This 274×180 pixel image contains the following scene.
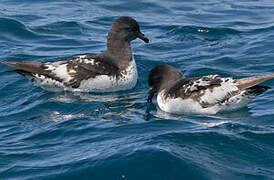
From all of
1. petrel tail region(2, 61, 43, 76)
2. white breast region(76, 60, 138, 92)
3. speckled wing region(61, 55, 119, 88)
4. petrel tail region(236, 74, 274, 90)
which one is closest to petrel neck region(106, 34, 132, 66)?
white breast region(76, 60, 138, 92)

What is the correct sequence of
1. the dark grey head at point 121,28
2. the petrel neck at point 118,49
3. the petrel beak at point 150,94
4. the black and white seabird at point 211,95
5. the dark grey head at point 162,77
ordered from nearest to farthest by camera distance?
the black and white seabird at point 211,95 → the dark grey head at point 162,77 → the petrel beak at point 150,94 → the petrel neck at point 118,49 → the dark grey head at point 121,28

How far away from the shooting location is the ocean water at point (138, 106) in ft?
25.2

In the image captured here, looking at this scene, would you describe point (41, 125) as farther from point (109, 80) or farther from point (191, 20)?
point (191, 20)

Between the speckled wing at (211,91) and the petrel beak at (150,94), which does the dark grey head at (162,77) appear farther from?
the speckled wing at (211,91)

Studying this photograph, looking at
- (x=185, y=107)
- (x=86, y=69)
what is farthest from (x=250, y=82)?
(x=86, y=69)

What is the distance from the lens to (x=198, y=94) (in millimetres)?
10008

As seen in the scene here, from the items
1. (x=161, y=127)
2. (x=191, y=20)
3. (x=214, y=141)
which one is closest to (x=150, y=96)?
(x=161, y=127)

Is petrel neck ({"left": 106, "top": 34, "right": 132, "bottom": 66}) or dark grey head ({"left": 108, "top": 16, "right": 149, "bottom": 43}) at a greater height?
dark grey head ({"left": 108, "top": 16, "right": 149, "bottom": 43})

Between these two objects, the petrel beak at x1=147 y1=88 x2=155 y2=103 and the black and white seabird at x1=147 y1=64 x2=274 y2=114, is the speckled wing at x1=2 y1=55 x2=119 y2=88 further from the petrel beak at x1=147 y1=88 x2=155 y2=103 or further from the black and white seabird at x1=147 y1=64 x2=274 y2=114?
the black and white seabird at x1=147 y1=64 x2=274 y2=114

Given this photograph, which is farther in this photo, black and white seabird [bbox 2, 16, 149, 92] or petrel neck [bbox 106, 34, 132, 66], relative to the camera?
petrel neck [bbox 106, 34, 132, 66]

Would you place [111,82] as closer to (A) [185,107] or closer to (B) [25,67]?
(B) [25,67]

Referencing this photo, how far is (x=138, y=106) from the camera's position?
35.8 feet

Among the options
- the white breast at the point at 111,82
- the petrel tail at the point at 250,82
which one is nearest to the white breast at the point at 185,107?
the petrel tail at the point at 250,82

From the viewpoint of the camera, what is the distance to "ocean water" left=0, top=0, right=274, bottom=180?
7691 millimetres
